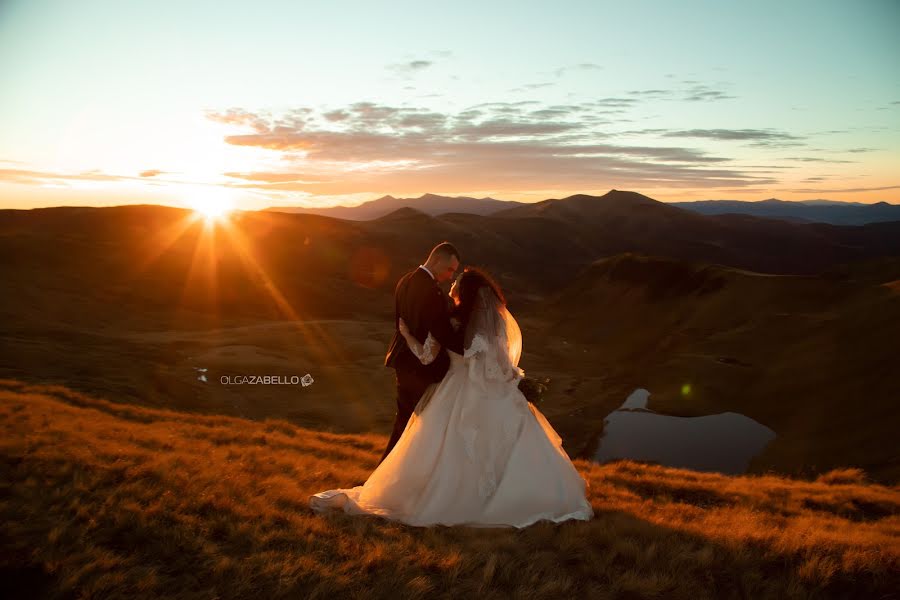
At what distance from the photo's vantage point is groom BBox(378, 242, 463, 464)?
8.15m

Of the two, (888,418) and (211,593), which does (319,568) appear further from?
(888,418)

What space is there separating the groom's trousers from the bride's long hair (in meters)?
1.23

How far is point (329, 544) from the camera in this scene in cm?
667

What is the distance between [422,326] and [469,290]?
944 mm

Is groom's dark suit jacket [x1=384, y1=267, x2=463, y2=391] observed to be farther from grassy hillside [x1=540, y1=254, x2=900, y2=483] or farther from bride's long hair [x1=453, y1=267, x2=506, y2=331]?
grassy hillside [x1=540, y1=254, x2=900, y2=483]

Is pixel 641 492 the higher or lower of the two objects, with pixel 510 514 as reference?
lower

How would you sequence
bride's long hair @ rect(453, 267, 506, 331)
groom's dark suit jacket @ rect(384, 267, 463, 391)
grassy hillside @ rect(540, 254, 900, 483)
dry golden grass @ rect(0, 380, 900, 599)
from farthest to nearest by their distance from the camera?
grassy hillside @ rect(540, 254, 900, 483) < bride's long hair @ rect(453, 267, 506, 331) < groom's dark suit jacket @ rect(384, 267, 463, 391) < dry golden grass @ rect(0, 380, 900, 599)

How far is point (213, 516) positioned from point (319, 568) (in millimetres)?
2100

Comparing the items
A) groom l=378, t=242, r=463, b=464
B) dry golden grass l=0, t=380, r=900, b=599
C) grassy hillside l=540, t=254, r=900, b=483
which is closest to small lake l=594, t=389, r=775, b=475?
grassy hillside l=540, t=254, r=900, b=483

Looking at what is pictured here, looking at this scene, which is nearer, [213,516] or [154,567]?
[154,567]

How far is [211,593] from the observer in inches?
208

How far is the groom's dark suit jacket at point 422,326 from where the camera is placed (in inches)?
320

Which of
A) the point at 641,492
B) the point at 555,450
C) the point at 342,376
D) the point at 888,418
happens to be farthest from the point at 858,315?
the point at 555,450

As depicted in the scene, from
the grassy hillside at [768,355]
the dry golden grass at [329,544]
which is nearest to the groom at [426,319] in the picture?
the dry golden grass at [329,544]
